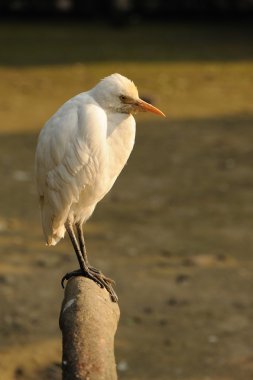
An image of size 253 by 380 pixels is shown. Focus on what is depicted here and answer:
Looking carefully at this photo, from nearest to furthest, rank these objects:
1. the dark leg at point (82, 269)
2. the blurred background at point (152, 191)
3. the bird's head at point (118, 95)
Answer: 1. the bird's head at point (118, 95)
2. the dark leg at point (82, 269)
3. the blurred background at point (152, 191)

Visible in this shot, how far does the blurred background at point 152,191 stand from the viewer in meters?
7.10

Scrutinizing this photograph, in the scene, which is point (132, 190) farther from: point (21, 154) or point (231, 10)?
point (231, 10)

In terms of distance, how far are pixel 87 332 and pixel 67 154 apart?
3.82ft

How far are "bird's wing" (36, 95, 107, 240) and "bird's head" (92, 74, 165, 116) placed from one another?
46mm

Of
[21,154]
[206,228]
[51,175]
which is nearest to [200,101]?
[21,154]

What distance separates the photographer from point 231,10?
16.8 m

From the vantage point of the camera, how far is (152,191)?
386 inches

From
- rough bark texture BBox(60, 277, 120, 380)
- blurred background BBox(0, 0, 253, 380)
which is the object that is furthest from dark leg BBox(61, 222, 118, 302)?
blurred background BBox(0, 0, 253, 380)

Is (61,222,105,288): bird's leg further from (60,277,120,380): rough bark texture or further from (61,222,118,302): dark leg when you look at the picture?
(60,277,120,380): rough bark texture

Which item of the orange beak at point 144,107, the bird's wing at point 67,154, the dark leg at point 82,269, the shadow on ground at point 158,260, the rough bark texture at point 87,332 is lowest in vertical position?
the rough bark texture at point 87,332

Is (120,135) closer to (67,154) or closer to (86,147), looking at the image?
(86,147)

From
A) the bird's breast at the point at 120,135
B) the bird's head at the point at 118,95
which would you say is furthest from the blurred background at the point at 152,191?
the bird's head at the point at 118,95

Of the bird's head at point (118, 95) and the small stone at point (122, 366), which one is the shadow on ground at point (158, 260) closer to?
the small stone at point (122, 366)

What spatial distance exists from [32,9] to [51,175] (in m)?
12.9
